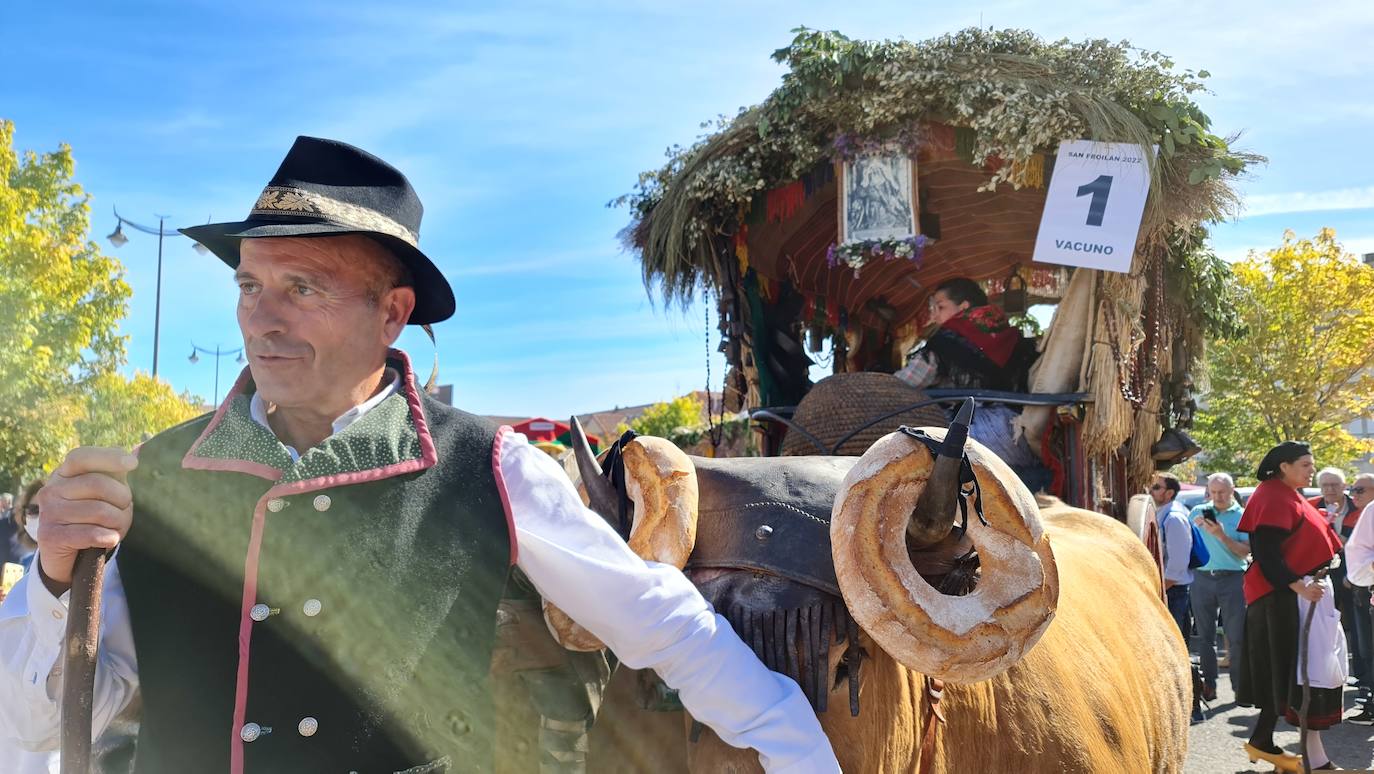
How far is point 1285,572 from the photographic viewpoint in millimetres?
6949

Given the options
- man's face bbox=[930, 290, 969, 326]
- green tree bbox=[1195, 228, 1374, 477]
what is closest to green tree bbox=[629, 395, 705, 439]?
green tree bbox=[1195, 228, 1374, 477]

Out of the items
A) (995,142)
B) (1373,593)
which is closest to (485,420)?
(995,142)

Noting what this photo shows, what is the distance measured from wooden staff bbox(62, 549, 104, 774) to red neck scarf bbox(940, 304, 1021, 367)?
4510mm

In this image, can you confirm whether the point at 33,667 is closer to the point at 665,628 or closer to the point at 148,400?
the point at 665,628

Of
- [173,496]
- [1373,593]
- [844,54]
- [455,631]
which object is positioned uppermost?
[844,54]

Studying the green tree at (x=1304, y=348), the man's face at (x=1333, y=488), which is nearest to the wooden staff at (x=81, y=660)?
the man's face at (x=1333, y=488)

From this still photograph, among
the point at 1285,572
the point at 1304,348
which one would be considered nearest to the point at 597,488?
the point at 1285,572

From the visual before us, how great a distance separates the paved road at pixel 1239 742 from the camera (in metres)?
7.30

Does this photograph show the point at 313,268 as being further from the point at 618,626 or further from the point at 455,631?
the point at 618,626

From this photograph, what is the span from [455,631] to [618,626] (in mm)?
287

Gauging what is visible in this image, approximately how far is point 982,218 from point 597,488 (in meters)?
4.35

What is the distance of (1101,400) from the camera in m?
5.00

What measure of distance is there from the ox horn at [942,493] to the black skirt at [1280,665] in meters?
5.97

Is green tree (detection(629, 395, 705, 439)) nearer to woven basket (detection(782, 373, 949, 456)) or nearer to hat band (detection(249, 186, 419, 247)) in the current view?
woven basket (detection(782, 373, 949, 456))
